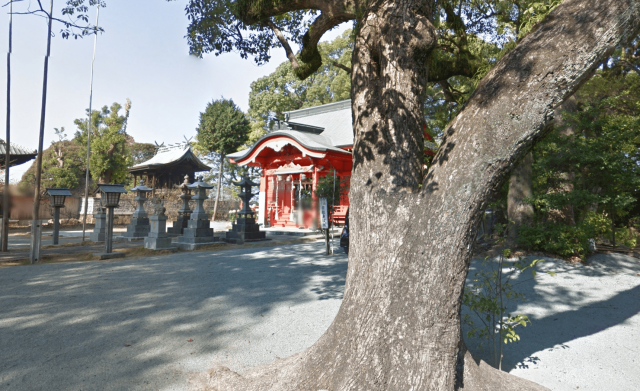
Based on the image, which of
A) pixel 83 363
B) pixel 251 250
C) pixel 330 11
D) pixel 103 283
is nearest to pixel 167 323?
pixel 83 363

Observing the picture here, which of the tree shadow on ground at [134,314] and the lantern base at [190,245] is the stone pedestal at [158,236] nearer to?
the lantern base at [190,245]

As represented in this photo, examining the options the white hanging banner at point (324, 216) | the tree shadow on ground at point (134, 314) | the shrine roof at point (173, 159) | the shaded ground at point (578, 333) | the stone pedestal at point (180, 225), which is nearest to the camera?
the tree shadow on ground at point (134, 314)

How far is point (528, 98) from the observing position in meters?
1.99

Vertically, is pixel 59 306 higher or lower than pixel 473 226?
lower

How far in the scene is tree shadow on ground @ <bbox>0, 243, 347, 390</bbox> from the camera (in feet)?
9.17

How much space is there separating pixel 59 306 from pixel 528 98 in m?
5.05

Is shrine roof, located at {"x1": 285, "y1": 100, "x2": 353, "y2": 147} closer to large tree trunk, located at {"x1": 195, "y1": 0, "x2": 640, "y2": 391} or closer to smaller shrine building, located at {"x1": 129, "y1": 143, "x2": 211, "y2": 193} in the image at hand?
smaller shrine building, located at {"x1": 129, "y1": 143, "x2": 211, "y2": 193}

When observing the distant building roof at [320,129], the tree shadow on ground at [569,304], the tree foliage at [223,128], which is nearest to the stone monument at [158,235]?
the distant building roof at [320,129]

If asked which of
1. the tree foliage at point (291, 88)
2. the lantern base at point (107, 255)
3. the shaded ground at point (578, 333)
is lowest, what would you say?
the shaded ground at point (578, 333)

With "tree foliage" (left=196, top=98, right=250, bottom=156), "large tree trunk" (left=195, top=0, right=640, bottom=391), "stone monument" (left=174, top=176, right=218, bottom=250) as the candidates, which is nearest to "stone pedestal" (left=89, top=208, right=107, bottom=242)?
"stone monument" (left=174, top=176, right=218, bottom=250)

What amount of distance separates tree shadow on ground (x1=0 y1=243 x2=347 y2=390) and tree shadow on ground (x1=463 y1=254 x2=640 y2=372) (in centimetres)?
222

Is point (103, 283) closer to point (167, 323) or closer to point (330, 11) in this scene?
point (167, 323)

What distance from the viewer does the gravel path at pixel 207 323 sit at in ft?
9.36

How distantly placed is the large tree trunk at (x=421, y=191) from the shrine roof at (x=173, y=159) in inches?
962
